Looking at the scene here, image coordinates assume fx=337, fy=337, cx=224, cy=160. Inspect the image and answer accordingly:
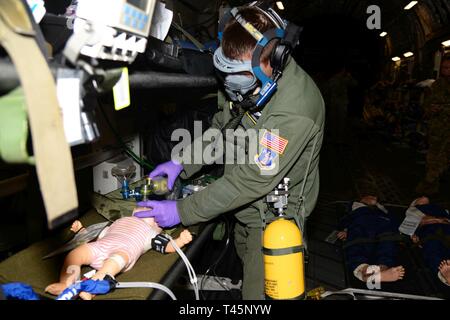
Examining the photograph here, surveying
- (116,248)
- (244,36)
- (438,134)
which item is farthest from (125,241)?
(438,134)

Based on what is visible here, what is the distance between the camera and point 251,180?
1640mm

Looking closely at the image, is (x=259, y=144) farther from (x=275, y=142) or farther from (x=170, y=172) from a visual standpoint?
(x=170, y=172)

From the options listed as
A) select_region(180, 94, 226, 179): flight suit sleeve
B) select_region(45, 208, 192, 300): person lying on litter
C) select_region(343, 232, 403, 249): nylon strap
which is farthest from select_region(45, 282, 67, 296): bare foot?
select_region(343, 232, 403, 249): nylon strap

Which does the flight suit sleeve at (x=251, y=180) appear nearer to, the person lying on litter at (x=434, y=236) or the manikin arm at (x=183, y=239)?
the manikin arm at (x=183, y=239)

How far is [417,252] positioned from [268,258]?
2.23 m

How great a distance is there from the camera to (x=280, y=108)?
5.23 feet

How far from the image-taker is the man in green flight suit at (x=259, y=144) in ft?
5.09

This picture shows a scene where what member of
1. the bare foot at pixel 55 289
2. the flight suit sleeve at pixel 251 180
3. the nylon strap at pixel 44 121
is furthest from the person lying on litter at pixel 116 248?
the nylon strap at pixel 44 121

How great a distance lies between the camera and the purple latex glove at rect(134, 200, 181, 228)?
5.40 feet

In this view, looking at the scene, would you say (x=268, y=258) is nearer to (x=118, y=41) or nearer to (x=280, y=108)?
(x=280, y=108)

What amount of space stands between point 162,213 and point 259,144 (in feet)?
1.92

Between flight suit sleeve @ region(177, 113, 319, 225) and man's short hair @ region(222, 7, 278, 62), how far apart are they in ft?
1.07

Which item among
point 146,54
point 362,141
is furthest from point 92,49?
point 362,141

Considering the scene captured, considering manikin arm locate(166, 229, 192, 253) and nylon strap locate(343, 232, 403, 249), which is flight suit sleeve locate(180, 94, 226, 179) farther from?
nylon strap locate(343, 232, 403, 249)
